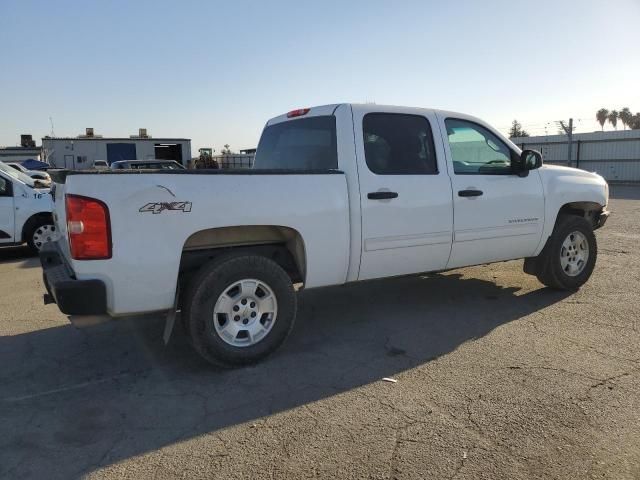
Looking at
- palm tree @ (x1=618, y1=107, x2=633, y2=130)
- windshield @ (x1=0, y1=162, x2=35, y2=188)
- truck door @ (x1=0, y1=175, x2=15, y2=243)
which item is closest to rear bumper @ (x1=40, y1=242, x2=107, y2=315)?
truck door @ (x1=0, y1=175, x2=15, y2=243)

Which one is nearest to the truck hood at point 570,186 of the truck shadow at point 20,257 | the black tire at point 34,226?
the truck shadow at point 20,257

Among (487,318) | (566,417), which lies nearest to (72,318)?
(566,417)

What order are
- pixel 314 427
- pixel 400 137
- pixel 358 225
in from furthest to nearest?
pixel 400 137, pixel 358 225, pixel 314 427

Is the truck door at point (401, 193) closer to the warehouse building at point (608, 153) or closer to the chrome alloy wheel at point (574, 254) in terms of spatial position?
the chrome alloy wheel at point (574, 254)

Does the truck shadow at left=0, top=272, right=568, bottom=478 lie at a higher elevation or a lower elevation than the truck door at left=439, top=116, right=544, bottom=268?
lower

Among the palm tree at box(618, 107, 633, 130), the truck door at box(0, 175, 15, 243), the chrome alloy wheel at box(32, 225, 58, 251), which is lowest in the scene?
the chrome alloy wheel at box(32, 225, 58, 251)

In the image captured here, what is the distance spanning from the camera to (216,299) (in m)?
3.92

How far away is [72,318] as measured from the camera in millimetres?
3623

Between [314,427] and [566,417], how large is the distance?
155 cm

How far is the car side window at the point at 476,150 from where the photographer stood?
521 centimetres

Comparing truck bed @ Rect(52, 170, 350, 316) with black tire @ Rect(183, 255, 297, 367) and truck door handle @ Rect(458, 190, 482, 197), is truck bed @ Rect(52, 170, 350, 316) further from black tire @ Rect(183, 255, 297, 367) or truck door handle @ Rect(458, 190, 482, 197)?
truck door handle @ Rect(458, 190, 482, 197)

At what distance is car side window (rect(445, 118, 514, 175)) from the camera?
521cm

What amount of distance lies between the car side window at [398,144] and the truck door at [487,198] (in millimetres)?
220

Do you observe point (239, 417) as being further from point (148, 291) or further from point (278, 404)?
point (148, 291)
